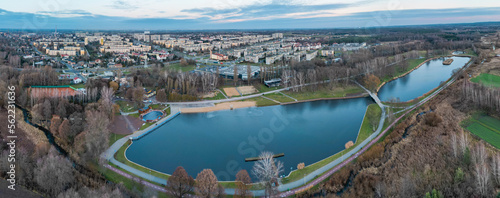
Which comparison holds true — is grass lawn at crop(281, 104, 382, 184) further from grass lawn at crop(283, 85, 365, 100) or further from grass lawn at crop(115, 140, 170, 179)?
grass lawn at crop(283, 85, 365, 100)

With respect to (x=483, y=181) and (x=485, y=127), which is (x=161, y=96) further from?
(x=485, y=127)

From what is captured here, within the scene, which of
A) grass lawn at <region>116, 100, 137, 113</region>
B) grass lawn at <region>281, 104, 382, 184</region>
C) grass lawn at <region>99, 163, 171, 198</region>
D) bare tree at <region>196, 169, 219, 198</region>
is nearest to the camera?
bare tree at <region>196, 169, 219, 198</region>

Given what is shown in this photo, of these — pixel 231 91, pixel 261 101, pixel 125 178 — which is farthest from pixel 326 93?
pixel 125 178

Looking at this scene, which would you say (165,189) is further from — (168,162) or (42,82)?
(42,82)

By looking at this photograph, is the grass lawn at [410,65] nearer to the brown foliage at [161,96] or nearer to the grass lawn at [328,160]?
the grass lawn at [328,160]

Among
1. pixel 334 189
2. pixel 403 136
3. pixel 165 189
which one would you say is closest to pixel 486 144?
pixel 403 136

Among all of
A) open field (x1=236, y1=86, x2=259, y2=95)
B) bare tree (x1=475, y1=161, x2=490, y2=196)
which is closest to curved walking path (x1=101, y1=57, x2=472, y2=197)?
bare tree (x1=475, y1=161, x2=490, y2=196)

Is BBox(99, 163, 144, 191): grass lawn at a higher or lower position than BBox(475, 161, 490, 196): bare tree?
lower

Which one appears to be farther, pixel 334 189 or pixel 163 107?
pixel 163 107
